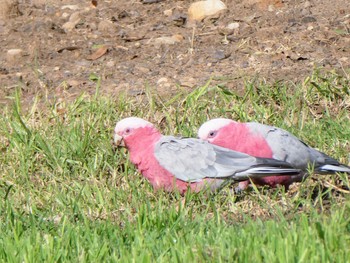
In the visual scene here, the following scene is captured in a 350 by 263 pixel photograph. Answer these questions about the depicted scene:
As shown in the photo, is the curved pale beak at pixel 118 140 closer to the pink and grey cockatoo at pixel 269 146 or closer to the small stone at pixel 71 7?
the pink and grey cockatoo at pixel 269 146

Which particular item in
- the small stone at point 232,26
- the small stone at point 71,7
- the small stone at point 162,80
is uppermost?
the small stone at point 232,26

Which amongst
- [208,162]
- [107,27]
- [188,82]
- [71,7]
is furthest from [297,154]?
[71,7]

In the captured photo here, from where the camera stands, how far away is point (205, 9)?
741cm

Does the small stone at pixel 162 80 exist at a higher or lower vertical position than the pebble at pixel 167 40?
lower

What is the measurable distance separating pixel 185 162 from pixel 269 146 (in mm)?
487

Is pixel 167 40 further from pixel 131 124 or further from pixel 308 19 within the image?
Answer: pixel 131 124

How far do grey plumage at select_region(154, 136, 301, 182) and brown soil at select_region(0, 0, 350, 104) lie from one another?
120 cm

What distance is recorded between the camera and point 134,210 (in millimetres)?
5047

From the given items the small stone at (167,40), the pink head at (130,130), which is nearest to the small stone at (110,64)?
the small stone at (167,40)

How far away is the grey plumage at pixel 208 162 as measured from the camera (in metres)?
5.00

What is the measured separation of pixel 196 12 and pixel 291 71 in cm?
123

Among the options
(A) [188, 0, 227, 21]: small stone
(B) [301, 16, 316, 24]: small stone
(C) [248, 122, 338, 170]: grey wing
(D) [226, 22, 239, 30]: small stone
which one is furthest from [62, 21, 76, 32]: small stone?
(C) [248, 122, 338, 170]: grey wing

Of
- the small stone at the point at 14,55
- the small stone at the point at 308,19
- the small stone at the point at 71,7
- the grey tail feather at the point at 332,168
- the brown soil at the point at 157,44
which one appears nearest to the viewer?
the grey tail feather at the point at 332,168

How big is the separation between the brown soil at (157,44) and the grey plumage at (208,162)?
1200mm
